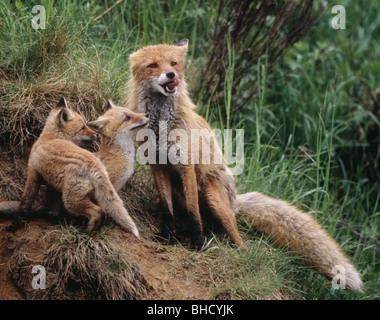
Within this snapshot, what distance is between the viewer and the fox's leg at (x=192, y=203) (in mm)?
4703

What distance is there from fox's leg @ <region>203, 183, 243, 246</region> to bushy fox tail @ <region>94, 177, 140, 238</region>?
120 cm

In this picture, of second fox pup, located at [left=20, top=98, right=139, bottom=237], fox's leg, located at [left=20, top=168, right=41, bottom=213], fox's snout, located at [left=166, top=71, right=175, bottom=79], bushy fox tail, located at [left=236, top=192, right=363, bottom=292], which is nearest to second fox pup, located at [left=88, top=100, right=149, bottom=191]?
second fox pup, located at [left=20, top=98, right=139, bottom=237]

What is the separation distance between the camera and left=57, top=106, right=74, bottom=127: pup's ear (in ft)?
13.7

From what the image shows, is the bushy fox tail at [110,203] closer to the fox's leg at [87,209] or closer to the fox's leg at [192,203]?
the fox's leg at [87,209]

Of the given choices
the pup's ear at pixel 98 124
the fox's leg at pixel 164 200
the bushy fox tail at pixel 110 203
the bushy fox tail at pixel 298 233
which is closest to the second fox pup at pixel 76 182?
the bushy fox tail at pixel 110 203

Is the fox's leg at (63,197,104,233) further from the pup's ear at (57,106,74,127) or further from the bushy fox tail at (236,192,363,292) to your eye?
the bushy fox tail at (236,192,363,292)

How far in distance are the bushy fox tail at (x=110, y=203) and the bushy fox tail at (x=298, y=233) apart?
1680mm

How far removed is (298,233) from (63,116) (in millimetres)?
2517

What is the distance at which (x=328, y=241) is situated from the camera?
498 centimetres

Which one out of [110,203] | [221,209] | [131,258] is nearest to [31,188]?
[110,203]

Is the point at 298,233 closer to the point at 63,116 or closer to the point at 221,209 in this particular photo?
the point at 221,209

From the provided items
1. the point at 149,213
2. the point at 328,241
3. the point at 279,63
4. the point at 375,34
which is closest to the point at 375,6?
the point at 375,34

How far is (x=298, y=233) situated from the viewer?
5.01 metres
